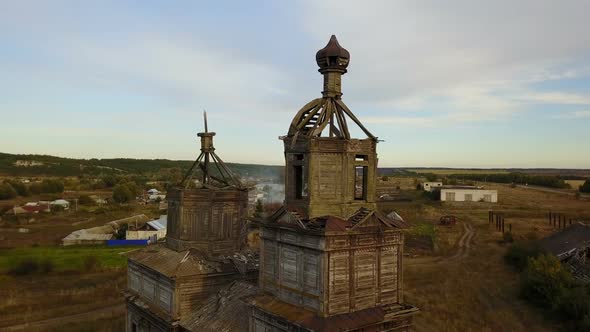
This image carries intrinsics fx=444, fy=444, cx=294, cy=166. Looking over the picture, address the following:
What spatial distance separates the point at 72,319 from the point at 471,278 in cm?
3215

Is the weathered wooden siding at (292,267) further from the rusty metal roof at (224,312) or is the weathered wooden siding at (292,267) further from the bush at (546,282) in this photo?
the bush at (546,282)

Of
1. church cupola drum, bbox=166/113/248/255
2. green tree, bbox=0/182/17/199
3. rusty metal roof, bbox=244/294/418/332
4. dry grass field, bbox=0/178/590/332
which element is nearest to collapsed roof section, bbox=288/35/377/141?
rusty metal roof, bbox=244/294/418/332

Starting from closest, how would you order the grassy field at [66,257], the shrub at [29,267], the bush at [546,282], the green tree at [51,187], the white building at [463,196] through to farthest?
the bush at [546,282] < the shrub at [29,267] < the grassy field at [66,257] < the white building at [463,196] < the green tree at [51,187]

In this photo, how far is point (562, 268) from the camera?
3300 cm

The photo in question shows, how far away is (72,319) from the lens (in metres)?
30.0

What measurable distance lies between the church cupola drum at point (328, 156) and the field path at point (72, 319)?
22701 mm

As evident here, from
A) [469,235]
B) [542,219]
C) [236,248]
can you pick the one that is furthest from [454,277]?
[542,219]

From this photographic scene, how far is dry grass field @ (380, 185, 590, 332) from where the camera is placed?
2903cm

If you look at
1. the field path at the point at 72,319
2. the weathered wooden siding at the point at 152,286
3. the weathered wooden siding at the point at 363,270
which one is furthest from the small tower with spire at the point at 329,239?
the field path at the point at 72,319

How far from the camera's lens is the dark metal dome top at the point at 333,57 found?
1391cm

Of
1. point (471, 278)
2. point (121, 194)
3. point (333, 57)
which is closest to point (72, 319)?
point (333, 57)

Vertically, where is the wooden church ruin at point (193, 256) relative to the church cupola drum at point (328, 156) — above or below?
below

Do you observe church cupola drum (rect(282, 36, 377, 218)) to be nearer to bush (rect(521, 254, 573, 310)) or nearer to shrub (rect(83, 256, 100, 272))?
bush (rect(521, 254, 573, 310))

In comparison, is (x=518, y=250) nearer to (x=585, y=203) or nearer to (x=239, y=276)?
(x=239, y=276)
